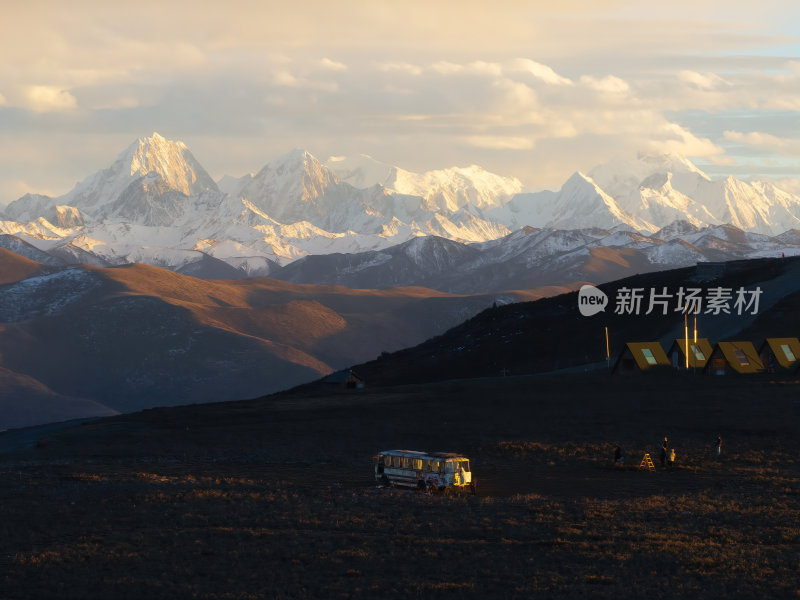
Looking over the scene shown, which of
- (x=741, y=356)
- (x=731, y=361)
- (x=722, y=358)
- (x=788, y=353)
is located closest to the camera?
(x=731, y=361)

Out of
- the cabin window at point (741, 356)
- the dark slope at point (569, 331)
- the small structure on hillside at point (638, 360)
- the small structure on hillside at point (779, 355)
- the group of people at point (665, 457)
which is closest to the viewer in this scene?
the group of people at point (665, 457)

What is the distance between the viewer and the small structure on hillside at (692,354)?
115 meters

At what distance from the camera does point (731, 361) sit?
111375mm

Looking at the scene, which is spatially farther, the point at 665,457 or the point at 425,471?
the point at 665,457

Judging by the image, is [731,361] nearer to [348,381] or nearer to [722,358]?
[722,358]

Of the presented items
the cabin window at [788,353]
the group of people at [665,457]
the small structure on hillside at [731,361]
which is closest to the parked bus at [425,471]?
the group of people at [665,457]

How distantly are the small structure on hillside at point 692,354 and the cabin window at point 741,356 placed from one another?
334 centimetres

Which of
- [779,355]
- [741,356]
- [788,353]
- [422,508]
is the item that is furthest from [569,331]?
[422,508]

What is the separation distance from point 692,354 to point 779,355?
28.1 ft

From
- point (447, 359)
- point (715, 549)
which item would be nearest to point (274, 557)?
point (715, 549)

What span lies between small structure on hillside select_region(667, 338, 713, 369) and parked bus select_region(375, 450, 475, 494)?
199ft

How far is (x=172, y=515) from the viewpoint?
167 ft

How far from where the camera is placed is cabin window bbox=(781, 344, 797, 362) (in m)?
111

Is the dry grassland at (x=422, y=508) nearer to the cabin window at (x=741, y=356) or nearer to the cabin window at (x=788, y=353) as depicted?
the cabin window at (x=741, y=356)
